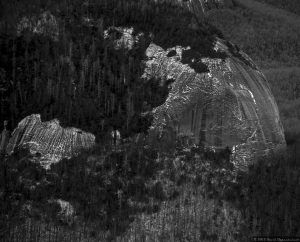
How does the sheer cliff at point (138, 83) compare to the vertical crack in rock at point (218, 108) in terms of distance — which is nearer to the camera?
the sheer cliff at point (138, 83)

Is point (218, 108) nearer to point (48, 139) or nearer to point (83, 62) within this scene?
point (83, 62)

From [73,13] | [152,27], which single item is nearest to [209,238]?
[152,27]

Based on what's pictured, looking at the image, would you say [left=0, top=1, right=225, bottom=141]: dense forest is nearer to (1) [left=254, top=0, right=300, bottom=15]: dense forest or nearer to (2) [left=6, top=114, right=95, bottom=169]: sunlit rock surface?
(2) [left=6, top=114, right=95, bottom=169]: sunlit rock surface

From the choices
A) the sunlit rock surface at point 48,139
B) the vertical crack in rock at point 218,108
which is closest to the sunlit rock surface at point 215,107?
the vertical crack in rock at point 218,108

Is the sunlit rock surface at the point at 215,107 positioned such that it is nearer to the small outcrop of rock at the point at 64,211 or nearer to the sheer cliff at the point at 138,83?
the sheer cliff at the point at 138,83

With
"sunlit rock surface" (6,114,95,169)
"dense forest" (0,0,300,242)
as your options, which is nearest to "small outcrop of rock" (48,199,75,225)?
"dense forest" (0,0,300,242)

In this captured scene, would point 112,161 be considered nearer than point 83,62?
Yes

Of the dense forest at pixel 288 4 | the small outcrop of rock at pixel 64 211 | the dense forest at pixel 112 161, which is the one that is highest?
the dense forest at pixel 288 4

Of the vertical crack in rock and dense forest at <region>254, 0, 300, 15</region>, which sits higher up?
dense forest at <region>254, 0, 300, 15</region>

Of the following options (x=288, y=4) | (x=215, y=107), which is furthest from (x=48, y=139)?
(x=288, y=4)

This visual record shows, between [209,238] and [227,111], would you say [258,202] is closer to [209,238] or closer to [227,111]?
[209,238]
